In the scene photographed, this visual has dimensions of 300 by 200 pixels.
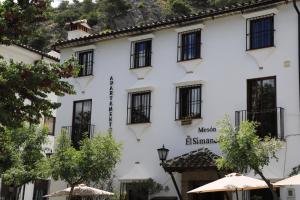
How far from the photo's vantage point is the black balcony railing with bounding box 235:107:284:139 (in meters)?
19.0

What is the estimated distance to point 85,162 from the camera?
1945 centimetres

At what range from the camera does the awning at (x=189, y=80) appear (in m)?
21.6

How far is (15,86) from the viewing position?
11.5 metres

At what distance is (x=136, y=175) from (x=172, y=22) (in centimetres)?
640

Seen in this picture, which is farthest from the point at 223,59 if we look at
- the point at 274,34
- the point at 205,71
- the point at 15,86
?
the point at 15,86

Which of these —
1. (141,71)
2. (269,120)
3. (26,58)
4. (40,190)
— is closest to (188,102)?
(141,71)

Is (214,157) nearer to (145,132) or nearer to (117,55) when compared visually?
(145,132)

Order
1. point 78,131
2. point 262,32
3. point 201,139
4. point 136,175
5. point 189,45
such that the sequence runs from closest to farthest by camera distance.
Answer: point 262,32
point 201,139
point 136,175
point 189,45
point 78,131

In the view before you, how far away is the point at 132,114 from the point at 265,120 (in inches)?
247

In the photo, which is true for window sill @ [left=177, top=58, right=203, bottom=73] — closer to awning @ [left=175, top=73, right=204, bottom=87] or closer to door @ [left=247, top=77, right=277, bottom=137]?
awning @ [left=175, top=73, right=204, bottom=87]

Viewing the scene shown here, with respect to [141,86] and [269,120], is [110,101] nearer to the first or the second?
[141,86]

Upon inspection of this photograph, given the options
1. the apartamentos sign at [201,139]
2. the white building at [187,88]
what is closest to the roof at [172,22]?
the white building at [187,88]

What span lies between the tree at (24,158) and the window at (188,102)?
5.67 meters

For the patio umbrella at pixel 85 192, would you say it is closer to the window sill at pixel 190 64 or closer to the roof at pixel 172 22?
the window sill at pixel 190 64
